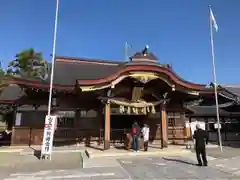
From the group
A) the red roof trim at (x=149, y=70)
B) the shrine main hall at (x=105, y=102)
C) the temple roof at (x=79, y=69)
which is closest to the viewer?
the red roof trim at (x=149, y=70)

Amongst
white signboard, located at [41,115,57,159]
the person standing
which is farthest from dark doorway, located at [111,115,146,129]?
white signboard, located at [41,115,57,159]

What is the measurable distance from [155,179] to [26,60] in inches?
1357

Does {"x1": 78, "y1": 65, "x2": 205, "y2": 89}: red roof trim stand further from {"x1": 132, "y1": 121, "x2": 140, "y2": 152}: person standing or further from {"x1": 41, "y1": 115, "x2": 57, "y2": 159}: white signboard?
{"x1": 132, "y1": 121, "x2": 140, "y2": 152}: person standing

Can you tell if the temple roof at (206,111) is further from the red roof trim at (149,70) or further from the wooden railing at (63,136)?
the wooden railing at (63,136)

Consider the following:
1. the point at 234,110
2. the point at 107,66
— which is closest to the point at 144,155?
the point at 107,66

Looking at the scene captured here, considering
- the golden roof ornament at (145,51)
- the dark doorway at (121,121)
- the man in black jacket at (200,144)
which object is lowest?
the man in black jacket at (200,144)

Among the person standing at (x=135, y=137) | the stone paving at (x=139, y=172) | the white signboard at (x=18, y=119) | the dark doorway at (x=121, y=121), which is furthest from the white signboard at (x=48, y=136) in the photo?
the dark doorway at (x=121, y=121)

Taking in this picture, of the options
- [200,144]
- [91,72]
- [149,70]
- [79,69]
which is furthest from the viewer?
[79,69]

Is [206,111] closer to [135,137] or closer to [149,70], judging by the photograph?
[149,70]

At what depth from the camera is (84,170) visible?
7773mm

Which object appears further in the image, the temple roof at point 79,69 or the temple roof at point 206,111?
the temple roof at point 206,111

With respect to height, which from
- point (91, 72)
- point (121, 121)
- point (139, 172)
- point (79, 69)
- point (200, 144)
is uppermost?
point (79, 69)

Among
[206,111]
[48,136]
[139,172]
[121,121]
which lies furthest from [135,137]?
[206,111]

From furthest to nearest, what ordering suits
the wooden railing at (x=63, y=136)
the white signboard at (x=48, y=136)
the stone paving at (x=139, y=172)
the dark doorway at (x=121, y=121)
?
the dark doorway at (x=121, y=121) < the wooden railing at (x=63, y=136) < the white signboard at (x=48, y=136) < the stone paving at (x=139, y=172)
